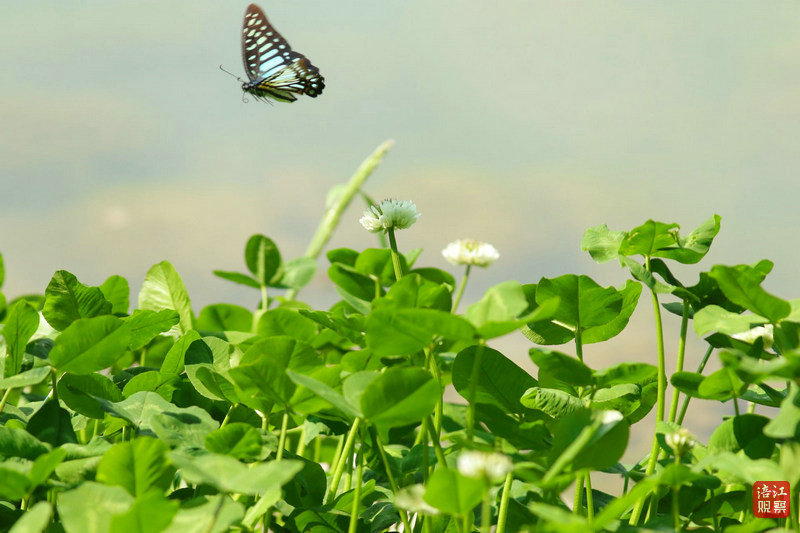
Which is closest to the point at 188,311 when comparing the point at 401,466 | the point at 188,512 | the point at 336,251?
the point at 336,251

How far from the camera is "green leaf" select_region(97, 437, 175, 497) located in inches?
21.7

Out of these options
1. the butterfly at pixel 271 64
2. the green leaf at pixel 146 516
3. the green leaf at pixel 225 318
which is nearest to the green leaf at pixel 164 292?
the green leaf at pixel 225 318

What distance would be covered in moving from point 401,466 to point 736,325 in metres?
0.35

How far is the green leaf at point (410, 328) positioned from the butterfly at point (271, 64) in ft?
4.87

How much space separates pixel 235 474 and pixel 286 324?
31cm

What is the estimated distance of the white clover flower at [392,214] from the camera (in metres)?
0.85

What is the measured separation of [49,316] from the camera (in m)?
0.83

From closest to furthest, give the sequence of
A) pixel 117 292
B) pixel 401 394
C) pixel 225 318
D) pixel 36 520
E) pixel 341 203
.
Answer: pixel 36 520
pixel 401 394
pixel 117 292
pixel 225 318
pixel 341 203

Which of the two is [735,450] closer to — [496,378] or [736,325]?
[736,325]

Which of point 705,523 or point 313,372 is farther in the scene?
point 705,523

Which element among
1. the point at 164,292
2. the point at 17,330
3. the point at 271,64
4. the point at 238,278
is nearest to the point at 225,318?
the point at 238,278

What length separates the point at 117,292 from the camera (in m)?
1.00

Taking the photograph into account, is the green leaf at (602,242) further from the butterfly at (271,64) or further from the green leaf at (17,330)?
the butterfly at (271,64)

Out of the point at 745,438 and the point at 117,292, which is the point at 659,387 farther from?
the point at 117,292
